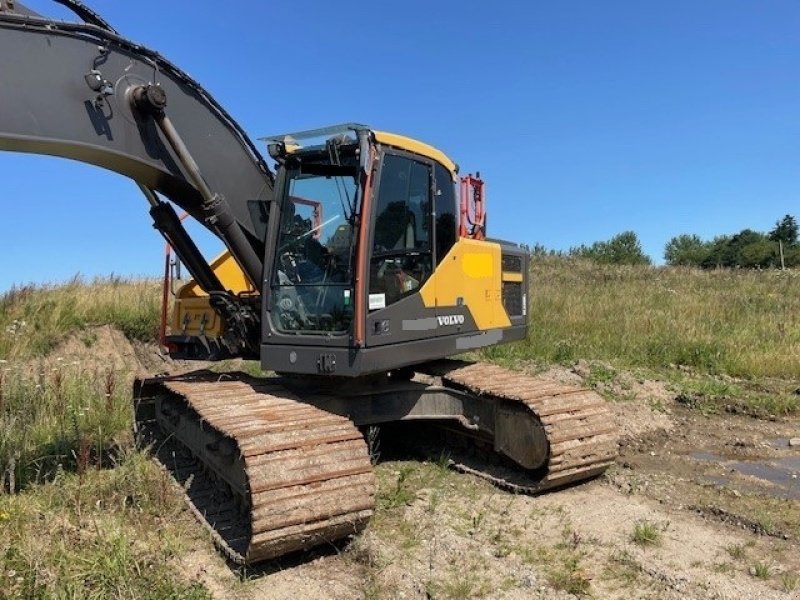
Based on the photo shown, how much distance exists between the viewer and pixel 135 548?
3.83 metres

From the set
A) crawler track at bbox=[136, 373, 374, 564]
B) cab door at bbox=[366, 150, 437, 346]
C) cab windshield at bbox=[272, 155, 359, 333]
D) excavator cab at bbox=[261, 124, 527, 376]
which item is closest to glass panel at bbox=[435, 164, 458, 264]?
excavator cab at bbox=[261, 124, 527, 376]

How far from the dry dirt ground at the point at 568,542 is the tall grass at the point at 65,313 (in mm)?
6887

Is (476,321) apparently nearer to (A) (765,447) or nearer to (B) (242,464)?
(B) (242,464)

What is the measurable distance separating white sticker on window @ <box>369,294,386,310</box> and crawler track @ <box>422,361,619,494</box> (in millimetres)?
1302

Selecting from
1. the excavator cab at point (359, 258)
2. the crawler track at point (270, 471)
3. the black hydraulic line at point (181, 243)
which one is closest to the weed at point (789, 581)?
the crawler track at point (270, 471)

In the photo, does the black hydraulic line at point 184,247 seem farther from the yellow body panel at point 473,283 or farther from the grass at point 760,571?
the grass at point 760,571

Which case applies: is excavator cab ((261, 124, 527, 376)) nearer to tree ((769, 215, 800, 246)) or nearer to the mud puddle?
the mud puddle

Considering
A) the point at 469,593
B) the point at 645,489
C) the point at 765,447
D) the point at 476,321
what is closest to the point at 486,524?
the point at 469,593

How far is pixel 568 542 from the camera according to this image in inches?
169

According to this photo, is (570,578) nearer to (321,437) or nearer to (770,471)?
(321,437)

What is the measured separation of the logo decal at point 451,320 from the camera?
5.53 metres

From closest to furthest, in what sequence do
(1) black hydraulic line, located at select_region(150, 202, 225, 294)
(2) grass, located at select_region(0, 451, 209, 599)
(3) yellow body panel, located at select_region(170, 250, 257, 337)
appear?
(2) grass, located at select_region(0, 451, 209, 599), (1) black hydraulic line, located at select_region(150, 202, 225, 294), (3) yellow body panel, located at select_region(170, 250, 257, 337)

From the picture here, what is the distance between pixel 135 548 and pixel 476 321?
329 centimetres

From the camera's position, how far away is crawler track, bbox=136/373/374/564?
12.3ft
